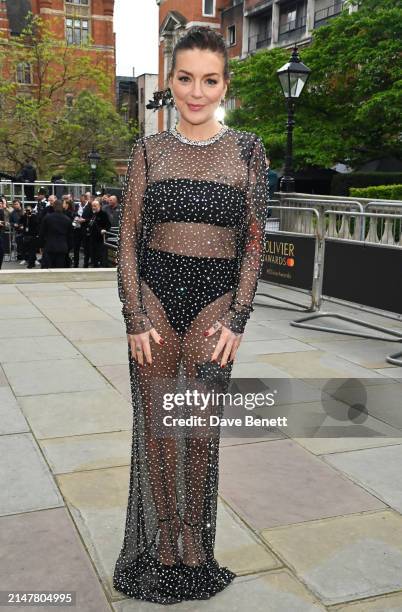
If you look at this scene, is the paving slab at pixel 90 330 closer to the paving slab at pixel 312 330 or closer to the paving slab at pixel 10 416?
the paving slab at pixel 312 330

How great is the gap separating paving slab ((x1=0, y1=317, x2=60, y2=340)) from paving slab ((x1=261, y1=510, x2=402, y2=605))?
4966 mm

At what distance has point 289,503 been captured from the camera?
3.46 meters

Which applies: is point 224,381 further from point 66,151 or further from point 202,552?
point 66,151

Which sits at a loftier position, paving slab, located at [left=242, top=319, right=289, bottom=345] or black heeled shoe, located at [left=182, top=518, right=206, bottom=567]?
black heeled shoe, located at [left=182, top=518, right=206, bottom=567]

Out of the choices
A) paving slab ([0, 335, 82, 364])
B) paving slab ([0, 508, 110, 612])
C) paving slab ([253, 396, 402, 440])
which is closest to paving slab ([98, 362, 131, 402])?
paving slab ([0, 335, 82, 364])

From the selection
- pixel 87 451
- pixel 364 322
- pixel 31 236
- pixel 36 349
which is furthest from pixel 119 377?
pixel 31 236

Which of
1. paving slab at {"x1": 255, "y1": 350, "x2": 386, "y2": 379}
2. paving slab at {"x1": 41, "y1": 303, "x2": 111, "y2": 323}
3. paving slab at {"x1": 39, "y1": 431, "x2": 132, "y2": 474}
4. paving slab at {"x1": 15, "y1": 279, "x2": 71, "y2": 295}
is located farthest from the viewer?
paving slab at {"x1": 15, "y1": 279, "x2": 71, "y2": 295}

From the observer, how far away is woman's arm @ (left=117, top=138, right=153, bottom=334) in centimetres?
236

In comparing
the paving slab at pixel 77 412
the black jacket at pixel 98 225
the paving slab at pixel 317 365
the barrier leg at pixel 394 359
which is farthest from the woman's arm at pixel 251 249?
the black jacket at pixel 98 225

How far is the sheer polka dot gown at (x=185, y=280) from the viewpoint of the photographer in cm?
233

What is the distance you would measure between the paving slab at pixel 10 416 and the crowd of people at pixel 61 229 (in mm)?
9217

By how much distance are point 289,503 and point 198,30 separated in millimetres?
2401

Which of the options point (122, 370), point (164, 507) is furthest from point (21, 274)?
point (164, 507)

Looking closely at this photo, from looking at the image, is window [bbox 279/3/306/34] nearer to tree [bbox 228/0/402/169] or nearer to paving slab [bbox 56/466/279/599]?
tree [bbox 228/0/402/169]
